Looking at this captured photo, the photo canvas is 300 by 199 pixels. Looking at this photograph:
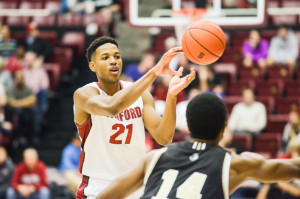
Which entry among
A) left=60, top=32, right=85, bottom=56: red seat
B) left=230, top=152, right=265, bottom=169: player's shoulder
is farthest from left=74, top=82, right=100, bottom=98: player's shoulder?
left=60, top=32, right=85, bottom=56: red seat

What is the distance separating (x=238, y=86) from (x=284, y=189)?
3.24 metres

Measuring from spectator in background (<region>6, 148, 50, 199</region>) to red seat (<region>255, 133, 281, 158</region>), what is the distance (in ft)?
12.4

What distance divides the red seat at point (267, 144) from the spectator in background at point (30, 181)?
3.79 m

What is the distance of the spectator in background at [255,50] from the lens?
1257cm

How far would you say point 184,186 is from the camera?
3.23 metres

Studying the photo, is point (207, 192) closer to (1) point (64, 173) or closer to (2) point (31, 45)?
(1) point (64, 173)

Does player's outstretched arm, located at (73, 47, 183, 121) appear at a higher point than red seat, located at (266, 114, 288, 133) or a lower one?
higher

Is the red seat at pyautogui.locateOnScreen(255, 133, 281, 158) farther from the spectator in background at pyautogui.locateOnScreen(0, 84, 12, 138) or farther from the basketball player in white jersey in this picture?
the basketball player in white jersey

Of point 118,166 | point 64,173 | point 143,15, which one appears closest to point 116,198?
point 118,166

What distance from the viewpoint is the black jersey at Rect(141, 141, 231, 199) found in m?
3.22

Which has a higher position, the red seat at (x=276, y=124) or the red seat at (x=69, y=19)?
the red seat at (x=69, y=19)

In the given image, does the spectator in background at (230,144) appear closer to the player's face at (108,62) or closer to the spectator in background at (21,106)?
the spectator in background at (21,106)

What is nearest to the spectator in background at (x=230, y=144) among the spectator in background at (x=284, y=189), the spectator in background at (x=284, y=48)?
the spectator in background at (x=284, y=189)

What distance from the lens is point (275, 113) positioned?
461 inches
